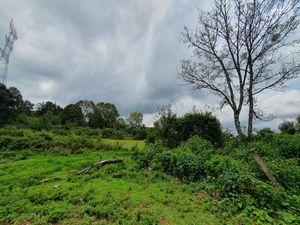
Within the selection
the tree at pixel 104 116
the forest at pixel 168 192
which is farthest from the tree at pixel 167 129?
the tree at pixel 104 116

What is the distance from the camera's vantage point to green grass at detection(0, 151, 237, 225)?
3607 mm

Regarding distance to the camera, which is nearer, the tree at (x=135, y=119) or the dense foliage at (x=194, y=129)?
the dense foliage at (x=194, y=129)

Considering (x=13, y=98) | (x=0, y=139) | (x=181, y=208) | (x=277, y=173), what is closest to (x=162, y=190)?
(x=181, y=208)

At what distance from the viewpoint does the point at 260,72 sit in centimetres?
1245

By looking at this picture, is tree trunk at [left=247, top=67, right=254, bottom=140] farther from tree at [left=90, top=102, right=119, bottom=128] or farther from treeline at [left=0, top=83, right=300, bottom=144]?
tree at [left=90, top=102, right=119, bottom=128]

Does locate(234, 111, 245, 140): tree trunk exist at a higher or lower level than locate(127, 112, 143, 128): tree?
lower

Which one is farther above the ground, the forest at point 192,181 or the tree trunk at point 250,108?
the tree trunk at point 250,108

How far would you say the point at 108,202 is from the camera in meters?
4.30

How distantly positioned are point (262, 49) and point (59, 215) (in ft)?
46.7

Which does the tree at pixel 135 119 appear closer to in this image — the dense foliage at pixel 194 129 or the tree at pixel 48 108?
the tree at pixel 48 108

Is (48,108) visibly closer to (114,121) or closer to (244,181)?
(114,121)

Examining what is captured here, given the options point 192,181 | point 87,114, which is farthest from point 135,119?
point 192,181

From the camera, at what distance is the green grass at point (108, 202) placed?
361cm

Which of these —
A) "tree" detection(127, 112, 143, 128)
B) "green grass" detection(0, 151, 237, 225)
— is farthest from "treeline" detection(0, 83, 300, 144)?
"green grass" detection(0, 151, 237, 225)
